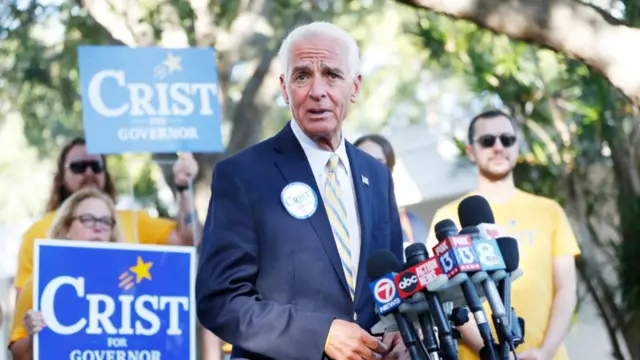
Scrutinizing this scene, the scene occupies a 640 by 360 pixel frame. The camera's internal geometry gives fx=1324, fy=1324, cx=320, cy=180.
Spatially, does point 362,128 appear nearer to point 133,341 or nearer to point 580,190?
point 580,190

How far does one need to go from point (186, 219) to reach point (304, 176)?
4.16 metres

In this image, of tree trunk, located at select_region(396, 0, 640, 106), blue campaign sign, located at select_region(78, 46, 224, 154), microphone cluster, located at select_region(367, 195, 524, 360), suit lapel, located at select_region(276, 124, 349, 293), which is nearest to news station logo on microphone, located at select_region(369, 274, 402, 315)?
microphone cluster, located at select_region(367, 195, 524, 360)

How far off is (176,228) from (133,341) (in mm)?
1064

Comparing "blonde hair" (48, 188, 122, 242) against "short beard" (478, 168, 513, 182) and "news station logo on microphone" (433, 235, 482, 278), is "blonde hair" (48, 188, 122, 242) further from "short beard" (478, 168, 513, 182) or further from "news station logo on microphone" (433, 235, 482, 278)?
"news station logo on microphone" (433, 235, 482, 278)

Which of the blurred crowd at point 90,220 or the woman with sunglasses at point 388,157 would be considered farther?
the woman with sunglasses at point 388,157

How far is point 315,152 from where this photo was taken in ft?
13.1

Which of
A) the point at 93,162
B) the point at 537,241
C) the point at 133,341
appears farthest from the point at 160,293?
the point at 537,241

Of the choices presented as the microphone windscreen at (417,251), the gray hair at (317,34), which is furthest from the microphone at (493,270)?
the gray hair at (317,34)

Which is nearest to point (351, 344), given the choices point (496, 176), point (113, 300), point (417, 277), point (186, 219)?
point (417, 277)

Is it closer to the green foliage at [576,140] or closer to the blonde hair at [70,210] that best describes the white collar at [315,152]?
the blonde hair at [70,210]

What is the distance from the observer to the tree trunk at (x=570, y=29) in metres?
7.30

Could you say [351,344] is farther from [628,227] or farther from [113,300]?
[628,227]

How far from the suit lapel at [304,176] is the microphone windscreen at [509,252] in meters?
0.50

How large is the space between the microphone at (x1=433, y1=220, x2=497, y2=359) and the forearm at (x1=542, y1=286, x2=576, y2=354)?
2.84 meters
